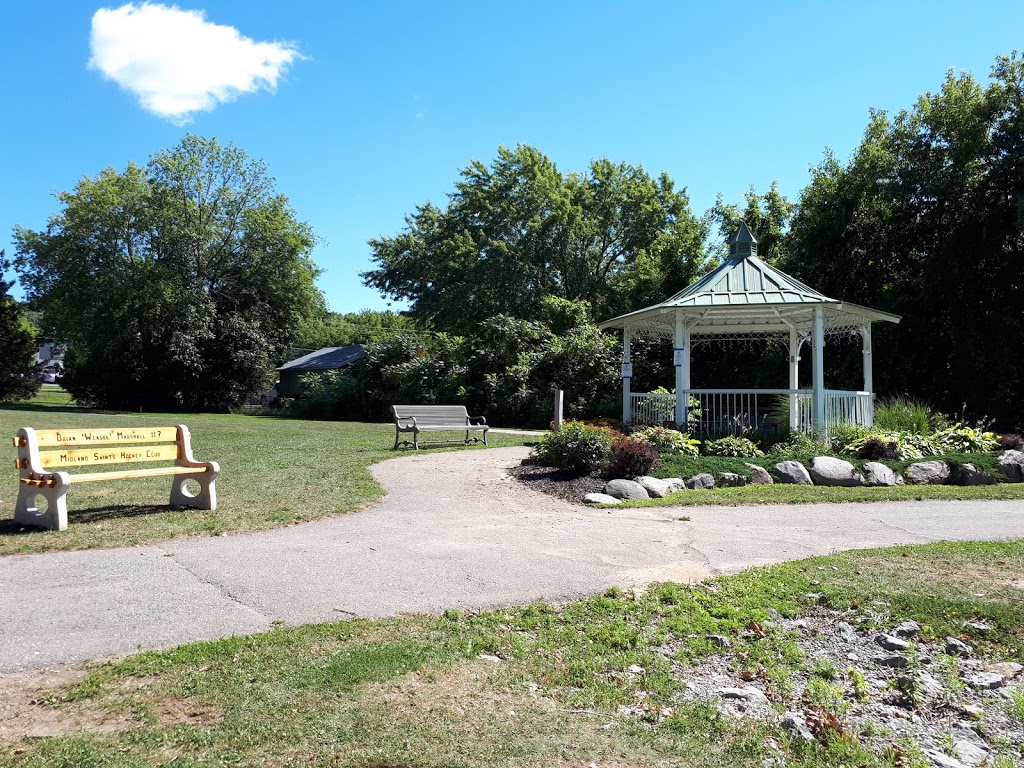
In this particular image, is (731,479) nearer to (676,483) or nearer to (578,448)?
(676,483)

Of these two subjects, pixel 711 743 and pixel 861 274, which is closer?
pixel 711 743

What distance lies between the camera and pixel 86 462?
7.98 meters

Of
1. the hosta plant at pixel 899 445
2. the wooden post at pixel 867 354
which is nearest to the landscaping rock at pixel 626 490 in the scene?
the hosta plant at pixel 899 445

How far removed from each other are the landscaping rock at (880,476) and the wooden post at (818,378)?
6.29 feet

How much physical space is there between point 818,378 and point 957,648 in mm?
10920

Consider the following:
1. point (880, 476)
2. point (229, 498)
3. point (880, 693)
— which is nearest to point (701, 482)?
point (880, 476)

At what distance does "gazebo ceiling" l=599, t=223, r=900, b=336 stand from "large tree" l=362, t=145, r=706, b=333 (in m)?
18.1

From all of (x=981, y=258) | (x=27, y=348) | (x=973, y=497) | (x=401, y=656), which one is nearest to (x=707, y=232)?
(x=981, y=258)

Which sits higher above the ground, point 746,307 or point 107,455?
point 746,307

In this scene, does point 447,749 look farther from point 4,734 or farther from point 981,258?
point 981,258

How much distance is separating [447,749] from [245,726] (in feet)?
2.83

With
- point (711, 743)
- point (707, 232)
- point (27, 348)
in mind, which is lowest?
point (711, 743)

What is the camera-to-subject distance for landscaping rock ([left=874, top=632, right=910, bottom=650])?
4.36m

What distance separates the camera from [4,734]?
3166 mm
